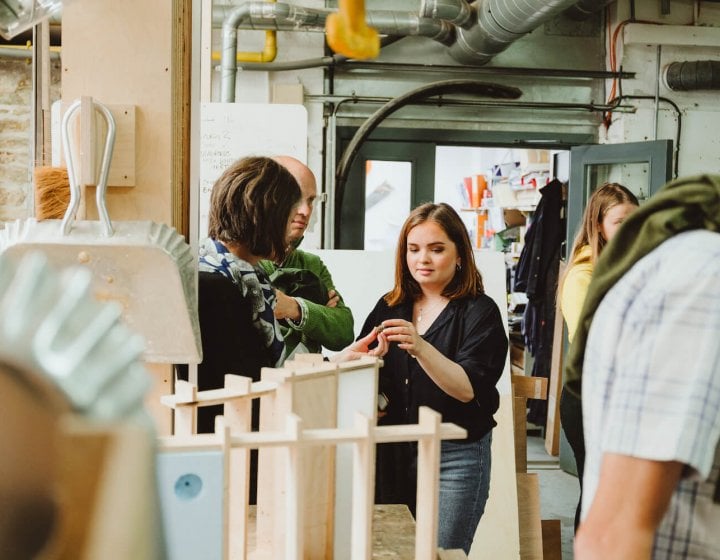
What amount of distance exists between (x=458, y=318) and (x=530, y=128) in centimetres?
321

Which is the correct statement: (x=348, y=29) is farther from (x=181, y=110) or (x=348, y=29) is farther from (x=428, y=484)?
(x=181, y=110)

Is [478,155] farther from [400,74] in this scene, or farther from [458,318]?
[458,318]

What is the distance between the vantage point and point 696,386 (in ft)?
2.59

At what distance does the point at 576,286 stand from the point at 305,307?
1102 millimetres

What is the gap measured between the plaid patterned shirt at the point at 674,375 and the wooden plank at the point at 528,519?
2.09 metres

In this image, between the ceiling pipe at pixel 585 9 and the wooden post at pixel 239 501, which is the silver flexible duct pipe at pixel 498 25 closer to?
the ceiling pipe at pixel 585 9

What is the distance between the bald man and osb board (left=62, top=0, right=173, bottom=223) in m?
0.48

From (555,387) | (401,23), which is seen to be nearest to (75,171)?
(401,23)

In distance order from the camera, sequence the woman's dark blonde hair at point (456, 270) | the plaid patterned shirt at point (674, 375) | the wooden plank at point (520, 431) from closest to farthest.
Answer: the plaid patterned shirt at point (674, 375)
the woman's dark blonde hair at point (456, 270)
the wooden plank at point (520, 431)

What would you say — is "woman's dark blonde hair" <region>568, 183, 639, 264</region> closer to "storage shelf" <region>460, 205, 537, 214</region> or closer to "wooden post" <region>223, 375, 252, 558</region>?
"wooden post" <region>223, 375, 252, 558</region>

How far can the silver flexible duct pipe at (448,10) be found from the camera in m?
4.07

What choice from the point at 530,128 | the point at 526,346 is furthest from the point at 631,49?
the point at 526,346

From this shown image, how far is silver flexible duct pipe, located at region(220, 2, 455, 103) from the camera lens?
4207 millimetres

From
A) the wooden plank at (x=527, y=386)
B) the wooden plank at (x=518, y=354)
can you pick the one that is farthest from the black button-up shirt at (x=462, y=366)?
the wooden plank at (x=518, y=354)
